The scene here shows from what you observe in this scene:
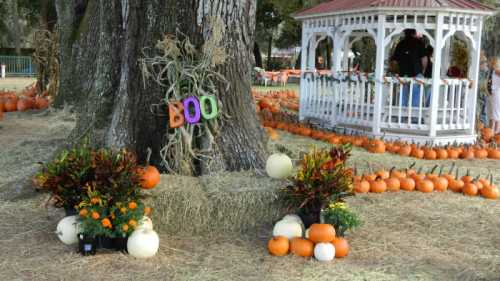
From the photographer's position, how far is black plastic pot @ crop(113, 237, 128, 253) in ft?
14.1

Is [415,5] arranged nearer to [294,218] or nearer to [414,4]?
[414,4]

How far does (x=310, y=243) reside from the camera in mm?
4387

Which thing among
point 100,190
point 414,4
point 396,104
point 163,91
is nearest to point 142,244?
point 100,190

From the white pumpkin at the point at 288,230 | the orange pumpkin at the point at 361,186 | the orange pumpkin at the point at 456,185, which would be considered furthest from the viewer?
the orange pumpkin at the point at 456,185

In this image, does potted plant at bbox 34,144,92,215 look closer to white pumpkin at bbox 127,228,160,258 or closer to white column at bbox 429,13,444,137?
white pumpkin at bbox 127,228,160,258

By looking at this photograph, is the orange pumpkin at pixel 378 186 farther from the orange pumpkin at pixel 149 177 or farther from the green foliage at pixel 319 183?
the orange pumpkin at pixel 149 177

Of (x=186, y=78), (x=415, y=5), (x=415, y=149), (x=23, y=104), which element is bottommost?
(x=415, y=149)

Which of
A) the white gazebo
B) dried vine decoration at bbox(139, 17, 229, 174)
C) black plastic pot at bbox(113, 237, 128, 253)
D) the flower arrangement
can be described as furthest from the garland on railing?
black plastic pot at bbox(113, 237, 128, 253)

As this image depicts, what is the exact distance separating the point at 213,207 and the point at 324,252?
1.07m

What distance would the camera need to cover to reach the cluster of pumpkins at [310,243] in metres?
4.30

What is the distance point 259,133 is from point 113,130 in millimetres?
1509

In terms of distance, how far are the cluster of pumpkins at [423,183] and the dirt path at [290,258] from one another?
1.04 ft

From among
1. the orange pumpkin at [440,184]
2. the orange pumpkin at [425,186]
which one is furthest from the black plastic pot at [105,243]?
the orange pumpkin at [440,184]

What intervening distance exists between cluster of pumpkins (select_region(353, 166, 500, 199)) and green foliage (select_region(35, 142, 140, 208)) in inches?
120
